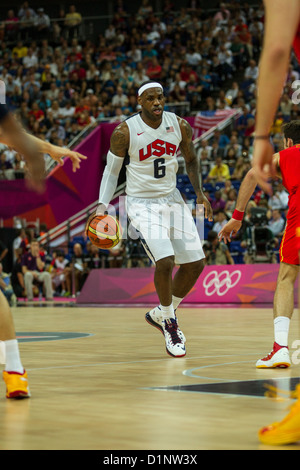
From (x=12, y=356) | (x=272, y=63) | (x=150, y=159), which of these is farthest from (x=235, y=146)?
(x=272, y=63)

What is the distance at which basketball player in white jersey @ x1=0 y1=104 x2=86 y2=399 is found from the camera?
3.83 metres

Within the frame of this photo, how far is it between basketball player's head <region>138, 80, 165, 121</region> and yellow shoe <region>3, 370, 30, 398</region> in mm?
3585

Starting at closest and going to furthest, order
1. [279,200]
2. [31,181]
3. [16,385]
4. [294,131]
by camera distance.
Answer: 1. [31,181]
2. [16,385]
3. [294,131]
4. [279,200]

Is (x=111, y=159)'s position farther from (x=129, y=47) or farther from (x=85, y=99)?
(x=129, y=47)

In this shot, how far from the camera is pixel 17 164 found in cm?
2308

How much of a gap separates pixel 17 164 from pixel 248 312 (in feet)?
39.2

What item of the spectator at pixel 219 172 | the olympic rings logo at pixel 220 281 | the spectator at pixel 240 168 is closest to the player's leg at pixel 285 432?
the olympic rings logo at pixel 220 281

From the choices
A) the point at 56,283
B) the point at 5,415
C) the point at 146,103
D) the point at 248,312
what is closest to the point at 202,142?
the point at 56,283

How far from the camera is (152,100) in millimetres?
7574

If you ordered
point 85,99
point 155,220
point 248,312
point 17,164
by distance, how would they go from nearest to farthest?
point 155,220 → point 248,312 → point 17,164 → point 85,99

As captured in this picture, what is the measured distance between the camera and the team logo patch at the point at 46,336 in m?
8.73

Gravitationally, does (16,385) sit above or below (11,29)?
below

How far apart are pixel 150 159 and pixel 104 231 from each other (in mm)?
812

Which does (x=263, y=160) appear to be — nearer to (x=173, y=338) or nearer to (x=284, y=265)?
(x=284, y=265)
